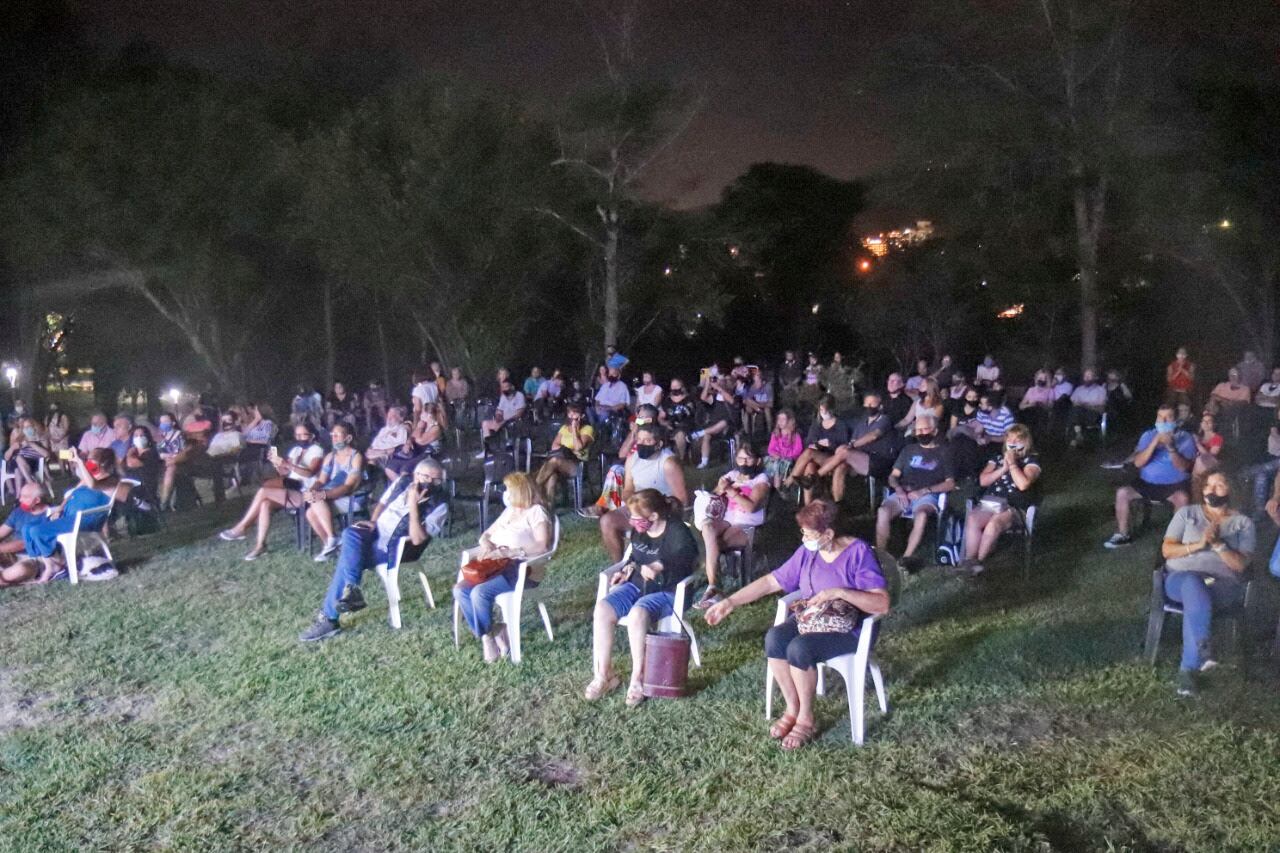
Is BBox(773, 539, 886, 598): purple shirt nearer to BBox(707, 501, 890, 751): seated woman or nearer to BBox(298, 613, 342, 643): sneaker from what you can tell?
BBox(707, 501, 890, 751): seated woman

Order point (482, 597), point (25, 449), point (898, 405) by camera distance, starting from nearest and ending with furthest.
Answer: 1. point (482, 597)
2. point (25, 449)
3. point (898, 405)

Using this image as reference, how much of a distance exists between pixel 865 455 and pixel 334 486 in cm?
405

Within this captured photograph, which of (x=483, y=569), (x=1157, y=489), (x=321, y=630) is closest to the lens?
(x=483, y=569)

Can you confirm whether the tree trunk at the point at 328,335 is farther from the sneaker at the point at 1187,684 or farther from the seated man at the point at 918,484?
the sneaker at the point at 1187,684

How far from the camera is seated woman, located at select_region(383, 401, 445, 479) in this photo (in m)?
8.48

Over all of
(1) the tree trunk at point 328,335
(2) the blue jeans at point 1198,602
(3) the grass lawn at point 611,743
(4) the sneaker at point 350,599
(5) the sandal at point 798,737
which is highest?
(1) the tree trunk at point 328,335

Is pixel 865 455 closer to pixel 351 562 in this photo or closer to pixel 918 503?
pixel 918 503

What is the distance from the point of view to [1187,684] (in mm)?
4668

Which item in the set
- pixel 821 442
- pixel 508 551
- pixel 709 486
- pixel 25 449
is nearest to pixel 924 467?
pixel 821 442

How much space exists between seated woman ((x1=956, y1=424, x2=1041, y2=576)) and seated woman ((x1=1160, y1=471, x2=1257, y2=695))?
4.83 ft

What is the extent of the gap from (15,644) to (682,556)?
4.01 metres

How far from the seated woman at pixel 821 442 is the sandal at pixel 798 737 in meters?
4.09

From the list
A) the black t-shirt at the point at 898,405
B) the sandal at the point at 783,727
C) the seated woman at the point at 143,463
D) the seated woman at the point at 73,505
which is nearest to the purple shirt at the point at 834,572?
the sandal at the point at 783,727

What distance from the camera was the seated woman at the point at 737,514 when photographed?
6352 mm
